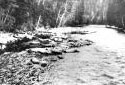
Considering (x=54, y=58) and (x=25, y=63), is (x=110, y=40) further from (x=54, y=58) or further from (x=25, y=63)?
(x=25, y=63)

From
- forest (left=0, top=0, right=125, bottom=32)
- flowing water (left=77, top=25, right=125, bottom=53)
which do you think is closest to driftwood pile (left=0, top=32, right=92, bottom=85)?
flowing water (left=77, top=25, right=125, bottom=53)

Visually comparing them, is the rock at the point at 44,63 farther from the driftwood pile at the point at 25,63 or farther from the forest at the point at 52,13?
the forest at the point at 52,13

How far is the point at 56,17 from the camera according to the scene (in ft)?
132

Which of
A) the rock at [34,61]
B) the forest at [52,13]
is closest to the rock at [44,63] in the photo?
the rock at [34,61]

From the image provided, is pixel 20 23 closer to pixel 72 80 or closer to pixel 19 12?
pixel 19 12

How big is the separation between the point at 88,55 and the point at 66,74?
450 cm

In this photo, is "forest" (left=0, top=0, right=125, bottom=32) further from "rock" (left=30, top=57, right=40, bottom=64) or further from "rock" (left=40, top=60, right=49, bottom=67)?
"rock" (left=40, top=60, right=49, bottom=67)

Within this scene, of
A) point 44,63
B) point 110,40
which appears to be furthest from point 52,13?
point 44,63

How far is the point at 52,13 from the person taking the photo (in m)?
38.3

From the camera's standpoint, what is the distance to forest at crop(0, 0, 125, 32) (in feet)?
86.9

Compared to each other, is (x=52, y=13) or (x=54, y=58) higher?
(x=52, y=13)

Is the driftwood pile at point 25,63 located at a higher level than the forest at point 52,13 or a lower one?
lower

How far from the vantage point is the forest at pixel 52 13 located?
26484mm

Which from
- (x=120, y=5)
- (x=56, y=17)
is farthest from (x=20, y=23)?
(x=120, y=5)
